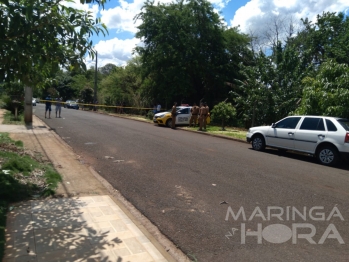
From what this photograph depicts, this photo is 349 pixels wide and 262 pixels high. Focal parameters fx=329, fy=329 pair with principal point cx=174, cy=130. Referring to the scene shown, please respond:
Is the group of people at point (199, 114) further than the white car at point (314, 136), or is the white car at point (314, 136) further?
the group of people at point (199, 114)

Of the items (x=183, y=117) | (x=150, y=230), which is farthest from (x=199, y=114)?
(x=150, y=230)

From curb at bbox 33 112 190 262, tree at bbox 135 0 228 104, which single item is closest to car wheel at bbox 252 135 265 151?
curb at bbox 33 112 190 262

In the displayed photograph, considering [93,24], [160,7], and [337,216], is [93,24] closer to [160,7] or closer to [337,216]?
[337,216]

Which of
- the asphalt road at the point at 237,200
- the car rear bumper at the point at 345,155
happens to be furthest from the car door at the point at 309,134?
the car rear bumper at the point at 345,155

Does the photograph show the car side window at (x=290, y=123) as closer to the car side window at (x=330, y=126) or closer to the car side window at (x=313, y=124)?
the car side window at (x=313, y=124)

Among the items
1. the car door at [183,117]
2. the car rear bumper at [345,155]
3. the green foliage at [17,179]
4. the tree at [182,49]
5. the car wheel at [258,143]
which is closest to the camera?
the green foliage at [17,179]

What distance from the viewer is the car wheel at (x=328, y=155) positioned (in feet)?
33.7

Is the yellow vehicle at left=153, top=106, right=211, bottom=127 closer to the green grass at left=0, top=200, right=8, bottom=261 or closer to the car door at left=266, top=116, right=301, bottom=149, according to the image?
the car door at left=266, top=116, right=301, bottom=149

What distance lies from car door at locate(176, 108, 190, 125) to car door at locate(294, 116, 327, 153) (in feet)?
40.4

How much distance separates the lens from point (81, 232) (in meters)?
4.48

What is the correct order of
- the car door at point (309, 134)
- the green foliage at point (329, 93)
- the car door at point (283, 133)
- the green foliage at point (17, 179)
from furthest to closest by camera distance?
the green foliage at point (329, 93) < the car door at point (283, 133) < the car door at point (309, 134) < the green foliage at point (17, 179)

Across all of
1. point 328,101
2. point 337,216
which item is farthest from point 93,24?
point 328,101

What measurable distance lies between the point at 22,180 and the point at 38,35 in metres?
3.10

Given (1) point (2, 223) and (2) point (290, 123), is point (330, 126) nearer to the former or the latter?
(2) point (290, 123)
